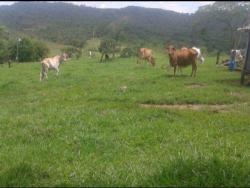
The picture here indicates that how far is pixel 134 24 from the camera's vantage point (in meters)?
89.3

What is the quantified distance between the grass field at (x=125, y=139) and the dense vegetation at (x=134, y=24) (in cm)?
3312

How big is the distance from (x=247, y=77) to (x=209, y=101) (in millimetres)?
7173

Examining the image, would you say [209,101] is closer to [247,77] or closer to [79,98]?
[79,98]

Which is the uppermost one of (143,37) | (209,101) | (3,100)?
(209,101)

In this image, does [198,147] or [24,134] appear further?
[24,134]

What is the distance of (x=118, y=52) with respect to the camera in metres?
48.5

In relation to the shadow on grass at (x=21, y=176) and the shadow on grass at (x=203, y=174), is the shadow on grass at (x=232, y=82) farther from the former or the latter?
the shadow on grass at (x=21, y=176)

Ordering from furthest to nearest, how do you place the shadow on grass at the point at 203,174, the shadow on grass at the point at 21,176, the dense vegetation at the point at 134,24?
the dense vegetation at the point at 134,24 → the shadow on grass at the point at 21,176 → the shadow on grass at the point at 203,174

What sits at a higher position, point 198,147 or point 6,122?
point 198,147

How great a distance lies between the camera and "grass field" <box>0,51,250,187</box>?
236 inches

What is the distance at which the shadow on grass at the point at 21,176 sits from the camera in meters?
6.14

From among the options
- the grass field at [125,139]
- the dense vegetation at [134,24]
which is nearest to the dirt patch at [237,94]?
the grass field at [125,139]

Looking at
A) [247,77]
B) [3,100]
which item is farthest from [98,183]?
[247,77]

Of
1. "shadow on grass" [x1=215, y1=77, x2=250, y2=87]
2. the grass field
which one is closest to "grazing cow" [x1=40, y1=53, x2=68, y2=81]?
the grass field
